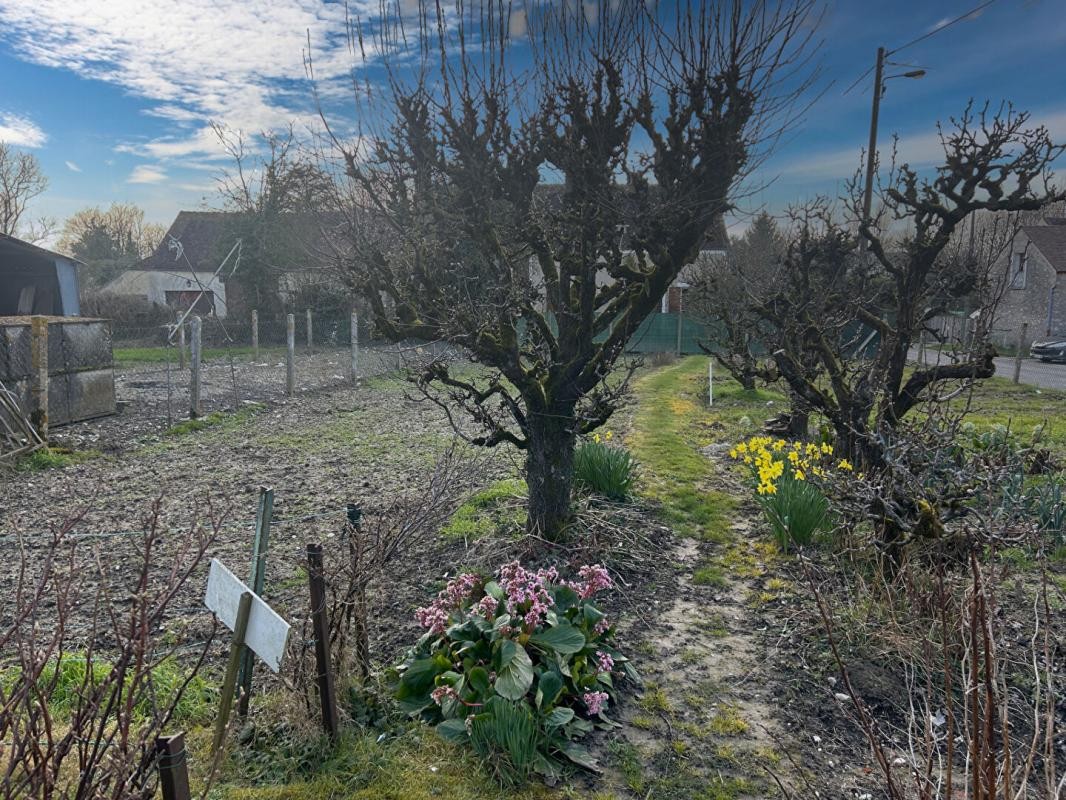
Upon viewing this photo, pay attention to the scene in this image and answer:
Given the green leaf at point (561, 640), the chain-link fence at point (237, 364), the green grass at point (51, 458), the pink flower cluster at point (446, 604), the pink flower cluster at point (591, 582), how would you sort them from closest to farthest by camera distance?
the green leaf at point (561, 640) → the pink flower cluster at point (446, 604) → the pink flower cluster at point (591, 582) → the green grass at point (51, 458) → the chain-link fence at point (237, 364)

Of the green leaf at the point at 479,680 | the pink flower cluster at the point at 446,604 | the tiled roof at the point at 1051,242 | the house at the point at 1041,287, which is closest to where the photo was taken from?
the green leaf at the point at 479,680

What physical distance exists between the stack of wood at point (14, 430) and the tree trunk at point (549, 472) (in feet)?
23.6

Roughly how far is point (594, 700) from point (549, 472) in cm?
252

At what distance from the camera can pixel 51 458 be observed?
9234 mm

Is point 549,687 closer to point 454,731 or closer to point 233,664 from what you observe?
point 454,731

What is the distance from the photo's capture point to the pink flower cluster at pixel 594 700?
352 cm

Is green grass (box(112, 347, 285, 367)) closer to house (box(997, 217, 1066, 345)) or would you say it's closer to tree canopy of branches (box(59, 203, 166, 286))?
tree canopy of branches (box(59, 203, 166, 286))

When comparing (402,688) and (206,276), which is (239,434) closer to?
(402,688)

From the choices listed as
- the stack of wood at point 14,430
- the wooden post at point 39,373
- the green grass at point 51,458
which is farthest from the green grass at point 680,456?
the wooden post at point 39,373

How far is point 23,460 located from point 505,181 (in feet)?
24.0

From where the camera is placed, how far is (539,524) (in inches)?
231

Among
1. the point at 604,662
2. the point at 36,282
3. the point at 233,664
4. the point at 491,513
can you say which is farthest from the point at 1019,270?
the point at 36,282

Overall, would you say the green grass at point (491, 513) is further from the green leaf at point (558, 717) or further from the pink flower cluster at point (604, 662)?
the green leaf at point (558, 717)

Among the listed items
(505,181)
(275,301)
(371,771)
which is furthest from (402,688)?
(275,301)
